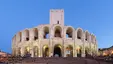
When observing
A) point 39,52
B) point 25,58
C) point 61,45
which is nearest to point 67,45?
point 61,45

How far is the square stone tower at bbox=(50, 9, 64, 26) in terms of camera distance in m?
66.8

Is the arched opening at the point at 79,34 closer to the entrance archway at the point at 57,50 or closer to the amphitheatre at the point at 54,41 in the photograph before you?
the amphitheatre at the point at 54,41

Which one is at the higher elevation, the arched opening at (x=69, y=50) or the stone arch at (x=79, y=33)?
the stone arch at (x=79, y=33)

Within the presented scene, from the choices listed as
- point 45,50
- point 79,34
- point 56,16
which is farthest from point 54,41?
point 79,34

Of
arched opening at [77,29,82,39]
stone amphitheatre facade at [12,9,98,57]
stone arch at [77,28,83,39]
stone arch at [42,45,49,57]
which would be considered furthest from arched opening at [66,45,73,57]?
stone arch at [42,45,49,57]

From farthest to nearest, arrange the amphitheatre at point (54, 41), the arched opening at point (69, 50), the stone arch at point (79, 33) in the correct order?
the stone arch at point (79, 33) → the arched opening at point (69, 50) → the amphitheatre at point (54, 41)

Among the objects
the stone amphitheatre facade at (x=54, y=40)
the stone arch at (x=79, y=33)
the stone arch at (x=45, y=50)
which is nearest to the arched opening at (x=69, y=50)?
the stone amphitheatre facade at (x=54, y=40)

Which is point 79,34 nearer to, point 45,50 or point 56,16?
point 56,16

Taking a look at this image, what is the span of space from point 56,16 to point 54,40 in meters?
7.39

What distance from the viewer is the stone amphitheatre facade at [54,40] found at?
63.4 meters

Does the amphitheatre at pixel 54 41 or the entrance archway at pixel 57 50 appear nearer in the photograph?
the amphitheatre at pixel 54 41

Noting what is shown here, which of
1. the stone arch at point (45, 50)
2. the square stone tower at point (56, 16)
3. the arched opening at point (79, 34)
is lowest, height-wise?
the stone arch at point (45, 50)

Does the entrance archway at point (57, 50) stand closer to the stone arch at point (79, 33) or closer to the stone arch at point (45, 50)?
the stone arch at point (45, 50)

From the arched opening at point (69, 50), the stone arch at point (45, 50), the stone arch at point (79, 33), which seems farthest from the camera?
the stone arch at point (79, 33)
